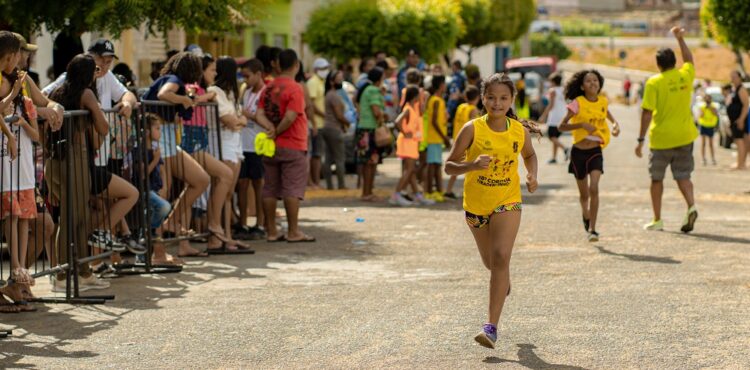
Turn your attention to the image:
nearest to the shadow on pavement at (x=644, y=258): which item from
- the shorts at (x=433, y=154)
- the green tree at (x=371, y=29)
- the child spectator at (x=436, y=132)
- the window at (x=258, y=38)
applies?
the child spectator at (x=436, y=132)

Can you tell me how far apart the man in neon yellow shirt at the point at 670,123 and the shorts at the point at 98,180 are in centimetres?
595

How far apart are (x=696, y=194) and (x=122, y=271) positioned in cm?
1050

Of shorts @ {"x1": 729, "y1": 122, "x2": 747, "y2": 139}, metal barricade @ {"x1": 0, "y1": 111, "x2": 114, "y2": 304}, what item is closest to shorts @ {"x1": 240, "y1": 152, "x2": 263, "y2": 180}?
metal barricade @ {"x1": 0, "y1": 111, "x2": 114, "y2": 304}

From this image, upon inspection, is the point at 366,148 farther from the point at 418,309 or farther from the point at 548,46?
the point at 548,46

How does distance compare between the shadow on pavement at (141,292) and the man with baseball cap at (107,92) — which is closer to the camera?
the shadow on pavement at (141,292)

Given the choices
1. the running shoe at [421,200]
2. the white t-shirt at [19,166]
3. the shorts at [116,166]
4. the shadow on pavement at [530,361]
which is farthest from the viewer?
the running shoe at [421,200]

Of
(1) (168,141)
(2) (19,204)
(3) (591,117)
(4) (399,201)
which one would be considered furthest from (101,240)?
(4) (399,201)

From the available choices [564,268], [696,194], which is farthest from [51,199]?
[696,194]

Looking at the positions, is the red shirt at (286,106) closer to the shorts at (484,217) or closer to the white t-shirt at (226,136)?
the white t-shirt at (226,136)

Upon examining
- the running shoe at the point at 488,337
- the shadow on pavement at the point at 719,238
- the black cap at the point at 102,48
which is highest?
the black cap at the point at 102,48

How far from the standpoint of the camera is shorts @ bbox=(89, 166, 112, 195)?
10.9 meters

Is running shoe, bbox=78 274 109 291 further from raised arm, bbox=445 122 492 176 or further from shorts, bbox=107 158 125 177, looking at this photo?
raised arm, bbox=445 122 492 176

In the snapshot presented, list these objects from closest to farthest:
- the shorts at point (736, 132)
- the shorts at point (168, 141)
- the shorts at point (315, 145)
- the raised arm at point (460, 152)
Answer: the raised arm at point (460, 152) < the shorts at point (168, 141) < the shorts at point (315, 145) < the shorts at point (736, 132)

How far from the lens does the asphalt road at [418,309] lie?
8.08m
